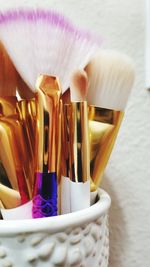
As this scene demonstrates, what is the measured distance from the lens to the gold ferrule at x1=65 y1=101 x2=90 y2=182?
212mm

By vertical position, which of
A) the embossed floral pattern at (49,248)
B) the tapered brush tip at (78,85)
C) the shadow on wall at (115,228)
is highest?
the tapered brush tip at (78,85)

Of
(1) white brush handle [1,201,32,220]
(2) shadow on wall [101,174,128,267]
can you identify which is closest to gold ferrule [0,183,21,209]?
(1) white brush handle [1,201,32,220]

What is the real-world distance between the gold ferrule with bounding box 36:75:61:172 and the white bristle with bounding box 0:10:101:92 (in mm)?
10

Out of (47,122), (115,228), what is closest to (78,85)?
(47,122)

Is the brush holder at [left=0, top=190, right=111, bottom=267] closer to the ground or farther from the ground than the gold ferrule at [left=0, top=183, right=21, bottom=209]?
closer to the ground

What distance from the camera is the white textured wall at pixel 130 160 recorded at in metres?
0.30

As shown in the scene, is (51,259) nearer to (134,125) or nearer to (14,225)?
(14,225)

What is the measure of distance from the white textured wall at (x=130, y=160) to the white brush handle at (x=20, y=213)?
0.38ft

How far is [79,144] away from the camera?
0.21 m

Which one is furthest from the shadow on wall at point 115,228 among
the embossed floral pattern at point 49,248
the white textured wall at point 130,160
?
the embossed floral pattern at point 49,248

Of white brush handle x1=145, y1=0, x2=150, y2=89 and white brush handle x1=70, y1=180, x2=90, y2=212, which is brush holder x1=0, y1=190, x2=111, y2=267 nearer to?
white brush handle x1=70, y1=180, x2=90, y2=212

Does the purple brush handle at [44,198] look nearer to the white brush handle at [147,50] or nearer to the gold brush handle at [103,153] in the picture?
the gold brush handle at [103,153]

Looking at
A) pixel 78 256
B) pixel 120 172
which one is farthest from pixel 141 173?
pixel 78 256

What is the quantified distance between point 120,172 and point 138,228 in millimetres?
55
